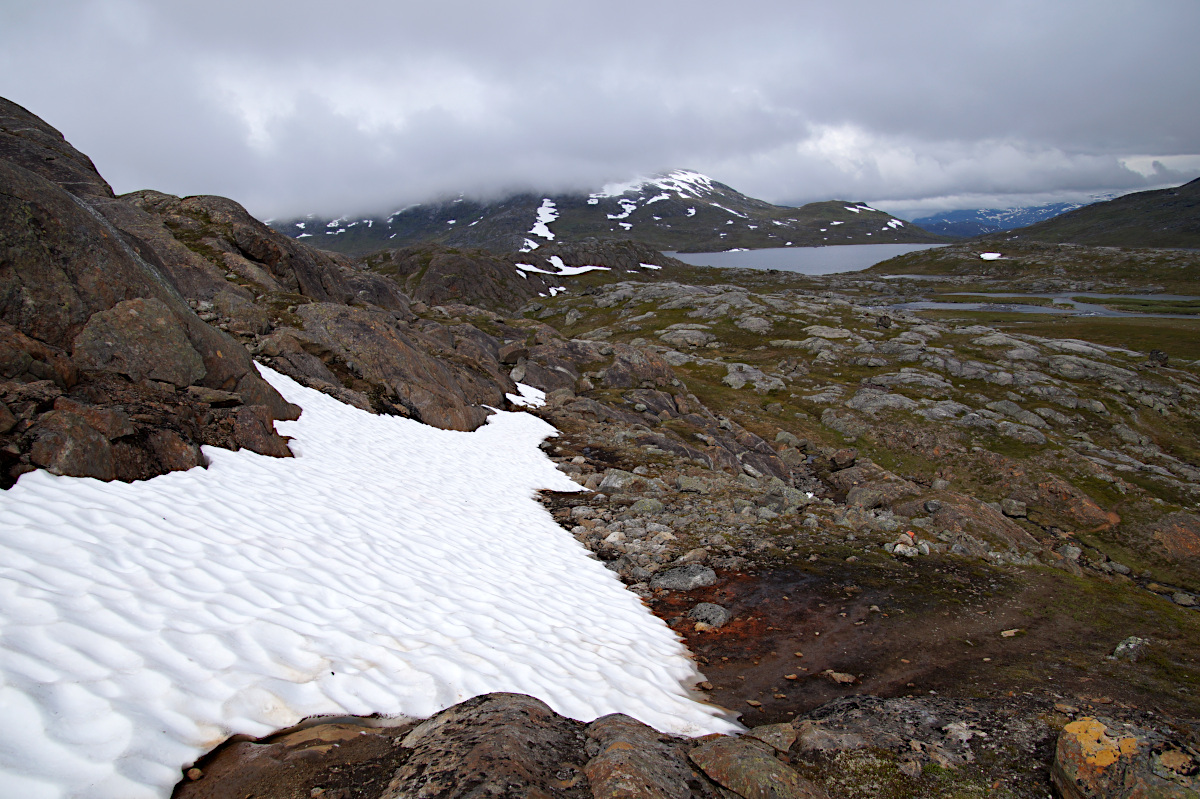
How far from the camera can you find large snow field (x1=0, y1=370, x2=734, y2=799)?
4500 millimetres

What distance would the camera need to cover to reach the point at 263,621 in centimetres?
672

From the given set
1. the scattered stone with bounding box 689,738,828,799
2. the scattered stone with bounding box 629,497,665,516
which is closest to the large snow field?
the scattered stone with bounding box 689,738,828,799

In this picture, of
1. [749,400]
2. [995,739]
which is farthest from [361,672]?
[749,400]

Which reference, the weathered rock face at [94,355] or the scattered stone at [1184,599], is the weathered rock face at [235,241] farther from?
the scattered stone at [1184,599]

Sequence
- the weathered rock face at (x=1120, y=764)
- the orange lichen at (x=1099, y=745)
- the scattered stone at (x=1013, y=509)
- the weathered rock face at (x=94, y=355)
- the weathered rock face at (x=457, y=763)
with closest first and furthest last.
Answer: the weathered rock face at (x=457, y=763), the weathered rock face at (x=1120, y=764), the orange lichen at (x=1099, y=745), the weathered rock face at (x=94, y=355), the scattered stone at (x=1013, y=509)

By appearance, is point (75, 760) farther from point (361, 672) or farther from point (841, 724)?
point (841, 724)

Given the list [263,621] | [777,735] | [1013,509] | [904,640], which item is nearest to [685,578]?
[904,640]

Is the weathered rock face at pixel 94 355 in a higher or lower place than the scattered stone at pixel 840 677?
higher

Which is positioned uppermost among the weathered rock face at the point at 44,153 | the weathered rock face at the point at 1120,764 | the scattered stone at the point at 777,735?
the weathered rock face at the point at 44,153

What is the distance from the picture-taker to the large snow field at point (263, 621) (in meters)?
4.50

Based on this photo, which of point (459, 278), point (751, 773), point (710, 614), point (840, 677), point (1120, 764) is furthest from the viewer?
point (459, 278)

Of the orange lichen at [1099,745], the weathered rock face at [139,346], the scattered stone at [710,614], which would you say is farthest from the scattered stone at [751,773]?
the weathered rock face at [139,346]

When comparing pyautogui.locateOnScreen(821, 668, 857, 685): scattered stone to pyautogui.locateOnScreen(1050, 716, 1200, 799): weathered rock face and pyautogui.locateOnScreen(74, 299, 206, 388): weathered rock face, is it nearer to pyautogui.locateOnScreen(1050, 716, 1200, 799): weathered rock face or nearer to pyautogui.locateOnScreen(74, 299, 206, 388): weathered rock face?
pyautogui.locateOnScreen(1050, 716, 1200, 799): weathered rock face

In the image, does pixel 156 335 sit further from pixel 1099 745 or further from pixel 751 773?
pixel 1099 745
